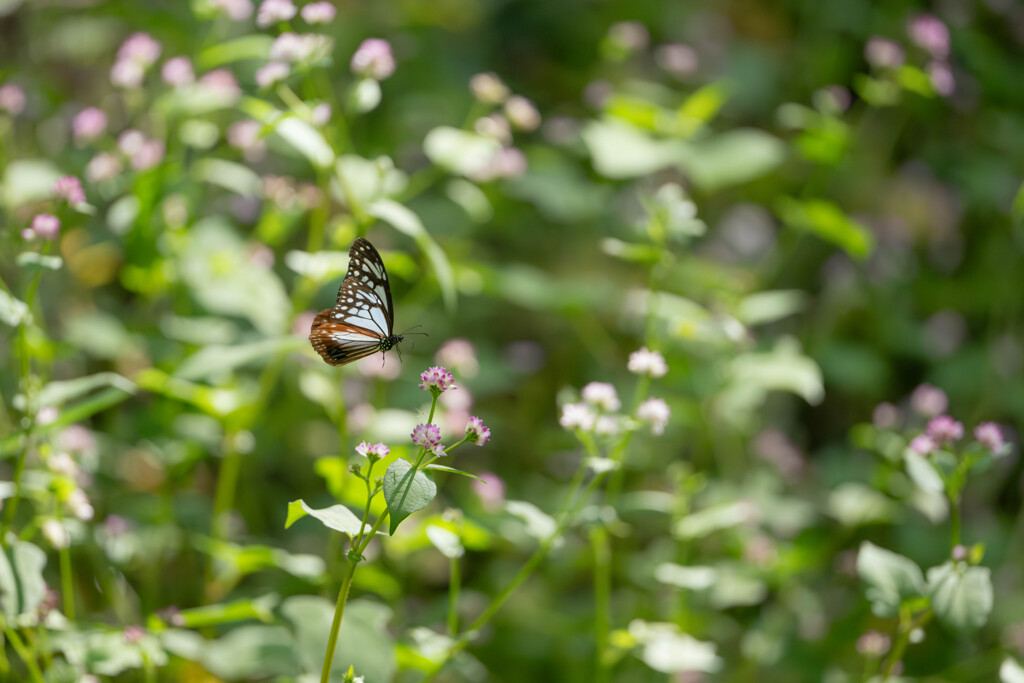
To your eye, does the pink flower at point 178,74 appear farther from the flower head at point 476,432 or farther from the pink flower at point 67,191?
the flower head at point 476,432

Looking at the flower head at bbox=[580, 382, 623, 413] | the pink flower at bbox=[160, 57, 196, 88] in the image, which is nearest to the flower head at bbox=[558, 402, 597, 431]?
the flower head at bbox=[580, 382, 623, 413]

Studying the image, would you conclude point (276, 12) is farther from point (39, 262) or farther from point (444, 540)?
point (444, 540)

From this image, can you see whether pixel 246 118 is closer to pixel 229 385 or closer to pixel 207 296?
pixel 207 296

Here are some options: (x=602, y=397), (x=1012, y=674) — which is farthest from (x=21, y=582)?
(x=1012, y=674)

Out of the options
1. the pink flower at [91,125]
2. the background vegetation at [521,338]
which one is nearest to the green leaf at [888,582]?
the background vegetation at [521,338]

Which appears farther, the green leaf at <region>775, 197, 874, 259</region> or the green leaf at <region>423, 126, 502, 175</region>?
the green leaf at <region>775, 197, 874, 259</region>

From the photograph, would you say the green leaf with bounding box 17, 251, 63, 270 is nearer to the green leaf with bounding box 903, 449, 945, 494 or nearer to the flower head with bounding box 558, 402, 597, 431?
the flower head with bounding box 558, 402, 597, 431
